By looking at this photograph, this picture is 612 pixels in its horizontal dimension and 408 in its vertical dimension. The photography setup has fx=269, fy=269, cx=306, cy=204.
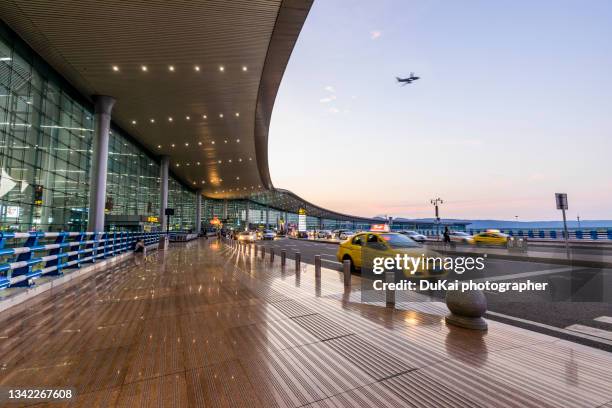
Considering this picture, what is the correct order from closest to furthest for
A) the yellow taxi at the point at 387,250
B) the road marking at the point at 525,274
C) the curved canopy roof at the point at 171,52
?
the yellow taxi at the point at 387,250 < the road marking at the point at 525,274 < the curved canopy roof at the point at 171,52

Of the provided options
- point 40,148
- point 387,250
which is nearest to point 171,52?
point 40,148

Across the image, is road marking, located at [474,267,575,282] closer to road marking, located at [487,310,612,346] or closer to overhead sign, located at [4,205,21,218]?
road marking, located at [487,310,612,346]

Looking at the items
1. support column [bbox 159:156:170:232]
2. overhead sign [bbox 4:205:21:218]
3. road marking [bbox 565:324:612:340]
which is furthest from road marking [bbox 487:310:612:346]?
support column [bbox 159:156:170:232]

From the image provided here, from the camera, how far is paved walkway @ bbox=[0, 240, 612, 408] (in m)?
2.79

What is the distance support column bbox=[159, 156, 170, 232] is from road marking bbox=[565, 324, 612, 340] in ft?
117

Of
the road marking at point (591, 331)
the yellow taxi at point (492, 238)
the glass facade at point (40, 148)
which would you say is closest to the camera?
the road marking at point (591, 331)

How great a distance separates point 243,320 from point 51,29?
1676 cm

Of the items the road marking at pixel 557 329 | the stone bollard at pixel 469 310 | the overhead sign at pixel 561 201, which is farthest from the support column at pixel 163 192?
the overhead sign at pixel 561 201

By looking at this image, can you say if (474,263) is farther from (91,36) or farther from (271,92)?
(91,36)

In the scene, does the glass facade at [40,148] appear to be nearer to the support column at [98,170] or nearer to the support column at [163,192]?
the support column at [98,170]

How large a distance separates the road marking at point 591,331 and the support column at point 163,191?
35.5 m

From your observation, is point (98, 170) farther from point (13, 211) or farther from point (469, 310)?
point (469, 310)

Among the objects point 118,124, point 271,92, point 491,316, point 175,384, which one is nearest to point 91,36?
point 271,92

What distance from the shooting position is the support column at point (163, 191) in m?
33.1
